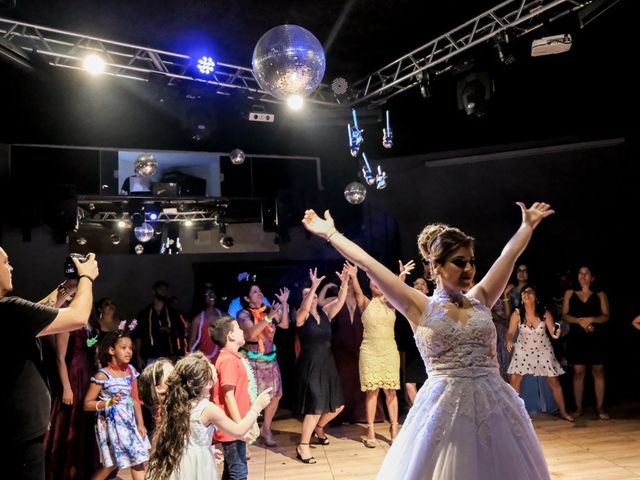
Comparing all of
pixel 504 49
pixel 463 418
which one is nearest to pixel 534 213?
pixel 463 418

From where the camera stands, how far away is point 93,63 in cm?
533

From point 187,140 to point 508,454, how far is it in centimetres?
643

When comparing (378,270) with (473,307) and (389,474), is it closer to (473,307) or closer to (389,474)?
(473,307)

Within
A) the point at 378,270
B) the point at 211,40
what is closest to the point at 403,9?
the point at 211,40

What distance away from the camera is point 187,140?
24.3 feet

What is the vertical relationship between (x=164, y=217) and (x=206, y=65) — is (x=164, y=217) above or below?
below

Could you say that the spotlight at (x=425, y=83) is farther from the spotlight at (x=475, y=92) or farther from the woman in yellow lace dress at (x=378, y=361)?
the woman in yellow lace dress at (x=378, y=361)

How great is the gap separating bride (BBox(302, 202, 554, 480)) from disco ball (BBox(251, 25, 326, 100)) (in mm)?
1686

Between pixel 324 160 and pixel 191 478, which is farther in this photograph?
pixel 324 160

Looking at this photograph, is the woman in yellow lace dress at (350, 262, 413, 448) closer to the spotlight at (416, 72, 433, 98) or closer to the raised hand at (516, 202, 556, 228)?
the spotlight at (416, 72, 433, 98)

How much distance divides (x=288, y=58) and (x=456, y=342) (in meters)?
2.30

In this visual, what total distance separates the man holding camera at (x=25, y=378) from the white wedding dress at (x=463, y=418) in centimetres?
135

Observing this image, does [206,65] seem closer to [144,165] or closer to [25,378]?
[144,165]

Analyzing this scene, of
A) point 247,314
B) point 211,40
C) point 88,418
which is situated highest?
point 211,40
